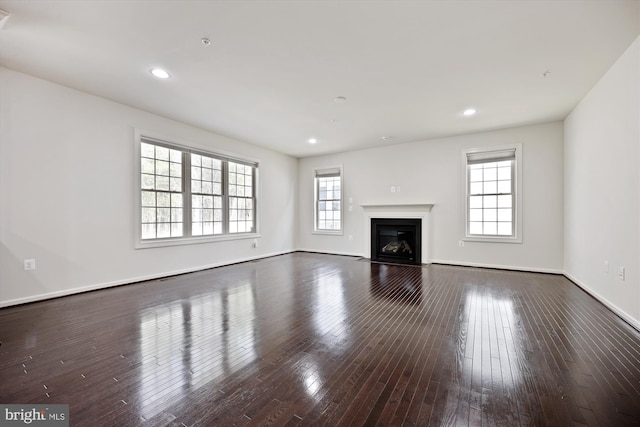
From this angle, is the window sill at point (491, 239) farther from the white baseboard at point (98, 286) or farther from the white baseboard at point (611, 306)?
the white baseboard at point (98, 286)

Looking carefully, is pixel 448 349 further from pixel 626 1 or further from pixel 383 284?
pixel 626 1

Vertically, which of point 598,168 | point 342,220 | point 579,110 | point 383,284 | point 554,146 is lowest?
point 383,284

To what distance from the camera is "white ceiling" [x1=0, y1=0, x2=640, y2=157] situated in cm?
228

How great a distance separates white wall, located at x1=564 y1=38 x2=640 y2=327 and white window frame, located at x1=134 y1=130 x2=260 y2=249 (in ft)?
19.8

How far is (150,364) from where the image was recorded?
2006mm

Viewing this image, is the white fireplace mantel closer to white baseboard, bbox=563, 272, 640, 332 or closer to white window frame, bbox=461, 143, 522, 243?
white window frame, bbox=461, 143, 522, 243

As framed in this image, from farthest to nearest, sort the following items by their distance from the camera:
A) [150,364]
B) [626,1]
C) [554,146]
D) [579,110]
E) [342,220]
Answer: [342,220], [554,146], [579,110], [626,1], [150,364]

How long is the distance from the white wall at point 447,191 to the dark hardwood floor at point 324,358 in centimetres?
164

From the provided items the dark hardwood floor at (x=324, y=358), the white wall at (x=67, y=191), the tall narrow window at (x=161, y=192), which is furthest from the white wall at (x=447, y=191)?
the white wall at (x=67, y=191)

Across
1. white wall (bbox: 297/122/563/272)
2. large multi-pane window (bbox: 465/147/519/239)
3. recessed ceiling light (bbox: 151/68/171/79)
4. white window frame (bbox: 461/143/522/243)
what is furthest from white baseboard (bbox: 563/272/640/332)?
recessed ceiling light (bbox: 151/68/171/79)

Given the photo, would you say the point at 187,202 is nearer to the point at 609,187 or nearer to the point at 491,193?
the point at 491,193

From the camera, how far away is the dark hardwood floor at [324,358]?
153 cm

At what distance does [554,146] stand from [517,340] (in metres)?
4.36

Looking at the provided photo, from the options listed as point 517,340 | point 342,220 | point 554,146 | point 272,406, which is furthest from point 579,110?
point 272,406
